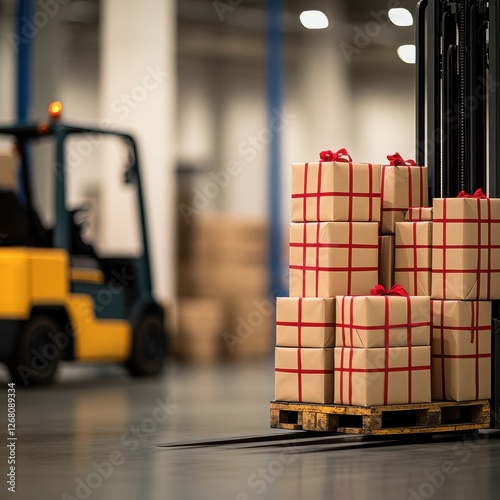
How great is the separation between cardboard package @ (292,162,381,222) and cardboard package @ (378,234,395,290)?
212mm

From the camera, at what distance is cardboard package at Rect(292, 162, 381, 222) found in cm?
660

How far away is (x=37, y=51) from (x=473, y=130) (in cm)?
850

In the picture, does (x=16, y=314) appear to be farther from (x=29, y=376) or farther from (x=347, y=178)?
(x=347, y=178)

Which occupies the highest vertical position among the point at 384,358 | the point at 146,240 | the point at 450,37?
the point at 450,37

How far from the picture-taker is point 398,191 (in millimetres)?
6957

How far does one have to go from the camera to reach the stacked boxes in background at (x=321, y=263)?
21.4ft

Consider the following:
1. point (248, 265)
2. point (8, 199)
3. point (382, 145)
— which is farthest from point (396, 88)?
point (8, 199)

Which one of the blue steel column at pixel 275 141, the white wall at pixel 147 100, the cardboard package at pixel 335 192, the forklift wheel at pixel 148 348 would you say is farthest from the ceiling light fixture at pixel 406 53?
the cardboard package at pixel 335 192

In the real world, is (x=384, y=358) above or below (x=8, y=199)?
below

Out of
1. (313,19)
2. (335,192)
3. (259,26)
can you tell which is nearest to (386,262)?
(335,192)

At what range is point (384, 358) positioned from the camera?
6375 mm

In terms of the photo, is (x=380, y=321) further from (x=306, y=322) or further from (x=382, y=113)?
(x=382, y=113)

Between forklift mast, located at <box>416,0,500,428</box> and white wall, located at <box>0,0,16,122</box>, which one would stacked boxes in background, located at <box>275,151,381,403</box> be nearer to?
forklift mast, located at <box>416,0,500,428</box>

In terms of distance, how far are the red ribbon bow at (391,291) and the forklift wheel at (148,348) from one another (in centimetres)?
542
